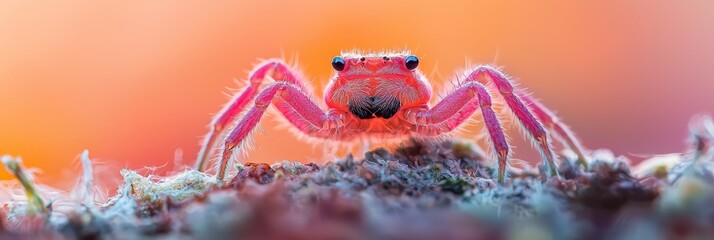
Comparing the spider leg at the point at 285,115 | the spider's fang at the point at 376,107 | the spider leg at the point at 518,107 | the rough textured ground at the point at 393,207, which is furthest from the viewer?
the spider's fang at the point at 376,107

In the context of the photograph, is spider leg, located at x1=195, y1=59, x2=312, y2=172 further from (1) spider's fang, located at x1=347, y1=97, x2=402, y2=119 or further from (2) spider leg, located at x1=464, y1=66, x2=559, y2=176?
(2) spider leg, located at x1=464, y1=66, x2=559, y2=176

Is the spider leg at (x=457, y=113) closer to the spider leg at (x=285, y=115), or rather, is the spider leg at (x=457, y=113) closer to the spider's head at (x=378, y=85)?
the spider's head at (x=378, y=85)

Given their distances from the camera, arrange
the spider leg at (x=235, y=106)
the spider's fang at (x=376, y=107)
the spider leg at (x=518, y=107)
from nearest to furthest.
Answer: the spider leg at (x=518, y=107) → the spider leg at (x=235, y=106) → the spider's fang at (x=376, y=107)

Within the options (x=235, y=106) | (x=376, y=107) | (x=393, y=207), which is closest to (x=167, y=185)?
(x=393, y=207)

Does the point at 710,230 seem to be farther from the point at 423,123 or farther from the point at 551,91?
the point at 551,91

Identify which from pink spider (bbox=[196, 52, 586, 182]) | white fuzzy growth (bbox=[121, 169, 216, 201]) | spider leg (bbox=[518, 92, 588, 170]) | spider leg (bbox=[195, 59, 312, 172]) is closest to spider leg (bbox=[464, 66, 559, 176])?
pink spider (bbox=[196, 52, 586, 182])

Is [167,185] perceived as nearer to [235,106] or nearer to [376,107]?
[235,106]

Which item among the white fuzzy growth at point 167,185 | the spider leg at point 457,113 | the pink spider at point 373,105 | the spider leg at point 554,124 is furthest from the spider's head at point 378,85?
the white fuzzy growth at point 167,185
